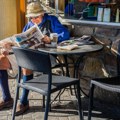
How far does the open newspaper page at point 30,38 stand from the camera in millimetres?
3920

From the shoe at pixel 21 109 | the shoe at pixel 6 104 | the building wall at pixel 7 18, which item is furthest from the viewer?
the building wall at pixel 7 18

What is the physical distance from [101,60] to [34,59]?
1.39 meters

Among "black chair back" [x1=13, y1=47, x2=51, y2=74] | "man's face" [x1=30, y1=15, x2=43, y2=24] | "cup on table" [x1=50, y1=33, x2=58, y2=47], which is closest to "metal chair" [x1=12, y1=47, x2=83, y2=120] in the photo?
"black chair back" [x1=13, y1=47, x2=51, y2=74]

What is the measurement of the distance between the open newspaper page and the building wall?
2591 millimetres

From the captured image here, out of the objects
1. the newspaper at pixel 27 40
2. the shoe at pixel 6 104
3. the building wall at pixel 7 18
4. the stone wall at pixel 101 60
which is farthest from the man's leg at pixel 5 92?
the building wall at pixel 7 18

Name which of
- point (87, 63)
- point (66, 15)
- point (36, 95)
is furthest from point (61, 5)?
point (36, 95)

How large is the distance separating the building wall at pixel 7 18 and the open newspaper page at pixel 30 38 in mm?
2591

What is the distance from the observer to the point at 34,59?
11.3ft

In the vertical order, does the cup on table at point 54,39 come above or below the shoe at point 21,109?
above

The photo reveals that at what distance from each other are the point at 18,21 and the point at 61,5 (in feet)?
4.78

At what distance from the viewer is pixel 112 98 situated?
4527mm

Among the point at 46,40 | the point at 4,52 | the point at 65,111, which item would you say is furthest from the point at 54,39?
the point at 65,111

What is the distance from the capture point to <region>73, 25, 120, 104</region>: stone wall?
14.6 ft

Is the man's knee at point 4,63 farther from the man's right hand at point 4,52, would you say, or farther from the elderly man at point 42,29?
the man's right hand at point 4,52
